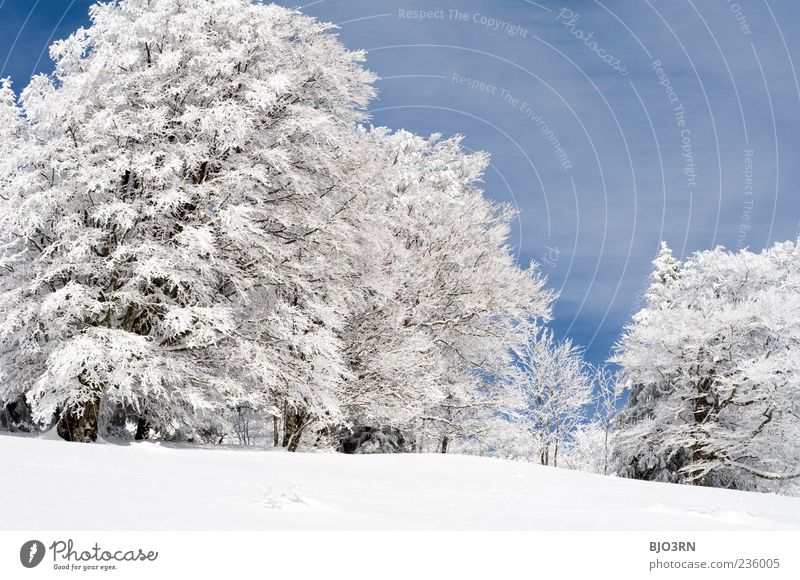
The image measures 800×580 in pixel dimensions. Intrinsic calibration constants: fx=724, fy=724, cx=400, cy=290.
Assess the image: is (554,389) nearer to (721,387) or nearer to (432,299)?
(721,387)

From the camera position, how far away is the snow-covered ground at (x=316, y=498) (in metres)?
3.99

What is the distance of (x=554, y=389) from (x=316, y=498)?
30516 millimetres

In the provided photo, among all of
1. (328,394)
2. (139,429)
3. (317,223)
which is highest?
(317,223)

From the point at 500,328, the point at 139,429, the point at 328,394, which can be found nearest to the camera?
the point at 328,394

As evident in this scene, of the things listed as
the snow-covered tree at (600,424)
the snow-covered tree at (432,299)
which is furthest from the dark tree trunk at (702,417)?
the snow-covered tree at (432,299)

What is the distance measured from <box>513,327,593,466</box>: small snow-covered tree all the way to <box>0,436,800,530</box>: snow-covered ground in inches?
977

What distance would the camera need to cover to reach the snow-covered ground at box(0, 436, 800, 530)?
3.99m

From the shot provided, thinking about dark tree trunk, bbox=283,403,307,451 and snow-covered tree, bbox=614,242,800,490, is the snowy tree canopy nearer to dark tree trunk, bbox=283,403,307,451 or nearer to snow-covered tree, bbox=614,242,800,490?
dark tree trunk, bbox=283,403,307,451

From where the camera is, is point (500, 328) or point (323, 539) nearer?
point (323, 539)

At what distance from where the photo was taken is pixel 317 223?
14.7m

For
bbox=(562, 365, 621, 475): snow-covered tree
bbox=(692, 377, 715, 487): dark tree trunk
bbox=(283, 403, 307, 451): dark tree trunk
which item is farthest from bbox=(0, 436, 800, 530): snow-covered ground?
bbox=(562, 365, 621, 475): snow-covered tree

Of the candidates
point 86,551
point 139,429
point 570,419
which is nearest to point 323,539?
point 86,551

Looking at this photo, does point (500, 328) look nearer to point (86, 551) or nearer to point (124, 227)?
point (124, 227)

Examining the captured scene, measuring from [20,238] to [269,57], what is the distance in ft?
20.2
